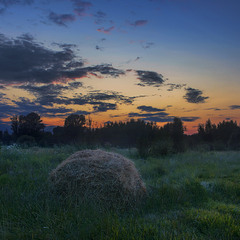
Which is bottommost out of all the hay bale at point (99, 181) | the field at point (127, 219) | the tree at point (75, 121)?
the field at point (127, 219)

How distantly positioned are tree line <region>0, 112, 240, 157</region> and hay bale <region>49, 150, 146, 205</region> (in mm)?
9922

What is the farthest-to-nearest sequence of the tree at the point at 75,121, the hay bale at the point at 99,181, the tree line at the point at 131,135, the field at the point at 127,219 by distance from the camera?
1. the tree at the point at 75,121
2. the tree line at the point at 131,135
3. the hay bale at the point at 99,181
4. the field at the point at 127,219

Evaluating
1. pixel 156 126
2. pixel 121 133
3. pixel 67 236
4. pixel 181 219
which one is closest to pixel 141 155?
pixel 156 126

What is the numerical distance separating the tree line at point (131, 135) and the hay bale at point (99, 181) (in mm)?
9922

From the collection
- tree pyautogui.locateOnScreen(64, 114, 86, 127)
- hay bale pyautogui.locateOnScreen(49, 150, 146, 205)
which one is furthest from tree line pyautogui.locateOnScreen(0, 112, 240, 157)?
hay bale pyautogui.locateOnScreen(49, 150, 146, 205)

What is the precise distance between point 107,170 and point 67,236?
2.32m

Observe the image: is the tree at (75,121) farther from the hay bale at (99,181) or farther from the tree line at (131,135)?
the hay bale at (99,181)

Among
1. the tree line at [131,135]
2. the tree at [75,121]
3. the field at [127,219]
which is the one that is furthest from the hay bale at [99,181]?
the tree at [75,121]

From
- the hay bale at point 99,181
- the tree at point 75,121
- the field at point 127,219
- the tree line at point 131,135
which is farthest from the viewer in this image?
the tree at point 75,121

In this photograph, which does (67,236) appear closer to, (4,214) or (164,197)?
(4,214)

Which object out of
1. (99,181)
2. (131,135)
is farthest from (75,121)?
(99,181)

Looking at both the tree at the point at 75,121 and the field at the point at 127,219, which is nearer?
the field at the point at 127,219

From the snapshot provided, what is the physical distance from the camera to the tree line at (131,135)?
18.7m

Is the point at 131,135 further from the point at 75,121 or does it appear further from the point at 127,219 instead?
the point at 127,219
